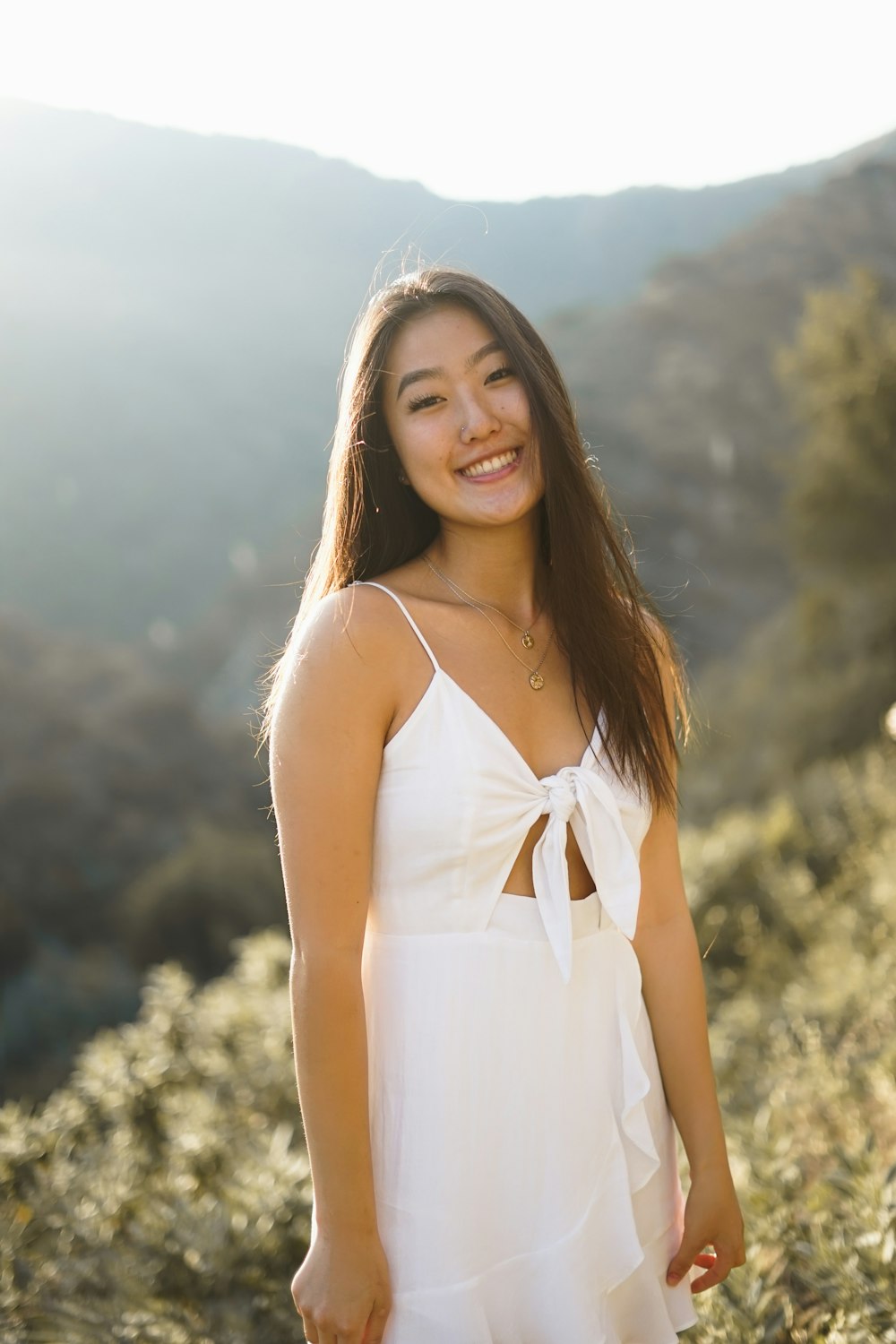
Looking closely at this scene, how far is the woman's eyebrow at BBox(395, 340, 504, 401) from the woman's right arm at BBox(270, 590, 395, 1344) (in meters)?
0.45

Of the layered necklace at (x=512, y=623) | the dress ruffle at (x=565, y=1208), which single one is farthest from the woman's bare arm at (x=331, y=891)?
the layered necklace at (x=512, y=623)

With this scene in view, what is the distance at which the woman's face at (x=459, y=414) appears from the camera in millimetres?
1643

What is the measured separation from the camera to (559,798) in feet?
5.12

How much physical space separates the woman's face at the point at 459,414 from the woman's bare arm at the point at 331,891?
0.35m

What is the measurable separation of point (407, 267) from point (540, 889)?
1.05m

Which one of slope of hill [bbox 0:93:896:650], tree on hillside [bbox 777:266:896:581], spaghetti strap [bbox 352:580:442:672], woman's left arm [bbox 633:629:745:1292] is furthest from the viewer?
slope of hill [bbox 0:93:896:650]

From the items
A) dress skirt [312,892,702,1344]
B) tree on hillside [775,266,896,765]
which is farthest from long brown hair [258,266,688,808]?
tree on hillside [775,266,896,765]

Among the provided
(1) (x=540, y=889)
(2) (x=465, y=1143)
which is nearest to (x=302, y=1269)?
(2) (x=465, y=1143)

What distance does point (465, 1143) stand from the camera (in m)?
1.50

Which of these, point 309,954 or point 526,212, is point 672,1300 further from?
point 526,212

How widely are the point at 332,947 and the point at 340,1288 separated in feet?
1.44

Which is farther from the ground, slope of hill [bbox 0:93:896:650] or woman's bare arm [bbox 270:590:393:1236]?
slope of hill [bbox 0:93:896:650]

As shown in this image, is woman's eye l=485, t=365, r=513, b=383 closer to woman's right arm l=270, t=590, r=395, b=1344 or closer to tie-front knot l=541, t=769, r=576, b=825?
woman's right arm l=270, t=590, r=395, b=1344

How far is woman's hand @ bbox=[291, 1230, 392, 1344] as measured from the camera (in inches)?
55.2
